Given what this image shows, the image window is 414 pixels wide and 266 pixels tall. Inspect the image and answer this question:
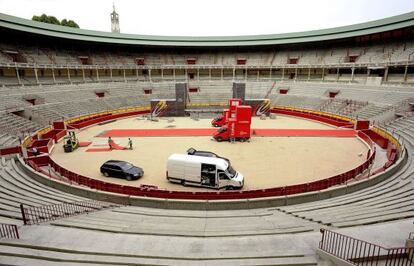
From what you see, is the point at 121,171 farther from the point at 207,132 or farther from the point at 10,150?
the point at 207,132

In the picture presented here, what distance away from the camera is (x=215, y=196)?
518 inches

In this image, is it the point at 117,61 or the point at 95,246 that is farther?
the point at 117,61

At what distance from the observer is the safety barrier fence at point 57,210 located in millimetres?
9885

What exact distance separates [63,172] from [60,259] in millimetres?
10687

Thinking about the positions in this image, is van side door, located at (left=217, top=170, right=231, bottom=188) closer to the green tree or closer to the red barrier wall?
the red barrier wall

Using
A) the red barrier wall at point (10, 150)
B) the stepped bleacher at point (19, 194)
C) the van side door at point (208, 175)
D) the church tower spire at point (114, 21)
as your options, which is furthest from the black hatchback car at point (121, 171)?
the church tower spire at point (114, 21)

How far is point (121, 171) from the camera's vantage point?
54.1 ft

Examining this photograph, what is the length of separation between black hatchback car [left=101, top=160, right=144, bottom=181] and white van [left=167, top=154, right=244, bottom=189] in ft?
8.32

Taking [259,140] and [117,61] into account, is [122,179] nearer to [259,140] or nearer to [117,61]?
[259,140]

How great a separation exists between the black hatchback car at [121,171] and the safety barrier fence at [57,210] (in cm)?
332

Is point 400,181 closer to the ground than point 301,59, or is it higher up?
closer to the ground

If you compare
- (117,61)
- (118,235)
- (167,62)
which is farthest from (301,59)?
(118,235)

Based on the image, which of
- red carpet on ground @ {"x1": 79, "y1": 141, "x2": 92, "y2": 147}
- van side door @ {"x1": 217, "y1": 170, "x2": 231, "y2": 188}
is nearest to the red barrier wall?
red carpet on ground @ {"x1": 79, "y1": 141, "x2": 92, "y2": 147}

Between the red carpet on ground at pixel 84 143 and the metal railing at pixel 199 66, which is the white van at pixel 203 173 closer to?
the red carpet on ground at pixel 84 143
